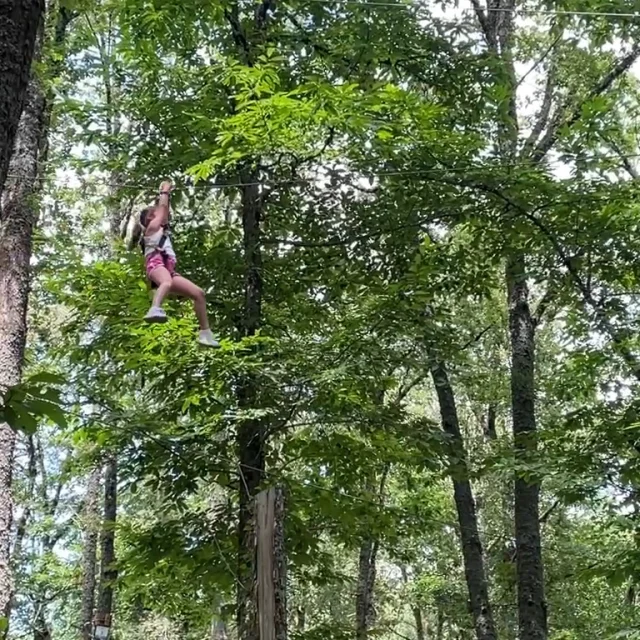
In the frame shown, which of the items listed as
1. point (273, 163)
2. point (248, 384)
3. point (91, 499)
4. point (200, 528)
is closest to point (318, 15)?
point (273, 163)

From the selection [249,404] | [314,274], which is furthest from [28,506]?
[249,404]

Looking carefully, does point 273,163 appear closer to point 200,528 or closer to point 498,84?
point 498,84

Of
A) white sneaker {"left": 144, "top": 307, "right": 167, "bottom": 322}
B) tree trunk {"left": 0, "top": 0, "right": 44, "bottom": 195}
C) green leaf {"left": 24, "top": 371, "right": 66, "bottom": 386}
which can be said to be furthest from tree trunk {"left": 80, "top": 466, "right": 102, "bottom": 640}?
green leaf {"left": 24, "top": 371, "right": 66, "bottom": 386}

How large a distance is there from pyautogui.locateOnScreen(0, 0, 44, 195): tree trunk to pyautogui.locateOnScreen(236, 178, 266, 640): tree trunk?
377 centimetres

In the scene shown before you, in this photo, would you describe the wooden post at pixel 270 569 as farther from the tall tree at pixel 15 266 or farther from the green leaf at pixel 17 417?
the tall tree at pixel 15 266

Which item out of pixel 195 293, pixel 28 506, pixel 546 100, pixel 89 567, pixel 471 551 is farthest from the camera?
pixel 28 506

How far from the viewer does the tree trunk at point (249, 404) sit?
221 inches

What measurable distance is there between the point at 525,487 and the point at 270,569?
5.15 m

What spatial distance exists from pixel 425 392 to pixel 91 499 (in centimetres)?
916

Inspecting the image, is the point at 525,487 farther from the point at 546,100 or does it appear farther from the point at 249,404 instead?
the point at 546,100

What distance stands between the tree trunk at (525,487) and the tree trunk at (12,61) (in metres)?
5.27

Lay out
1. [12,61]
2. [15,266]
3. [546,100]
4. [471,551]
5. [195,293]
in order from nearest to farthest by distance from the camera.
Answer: [12,61], [195,293], [15,266], [471,551], [546,100]

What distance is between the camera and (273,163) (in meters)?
6.51

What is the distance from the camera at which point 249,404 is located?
19.0 ft
